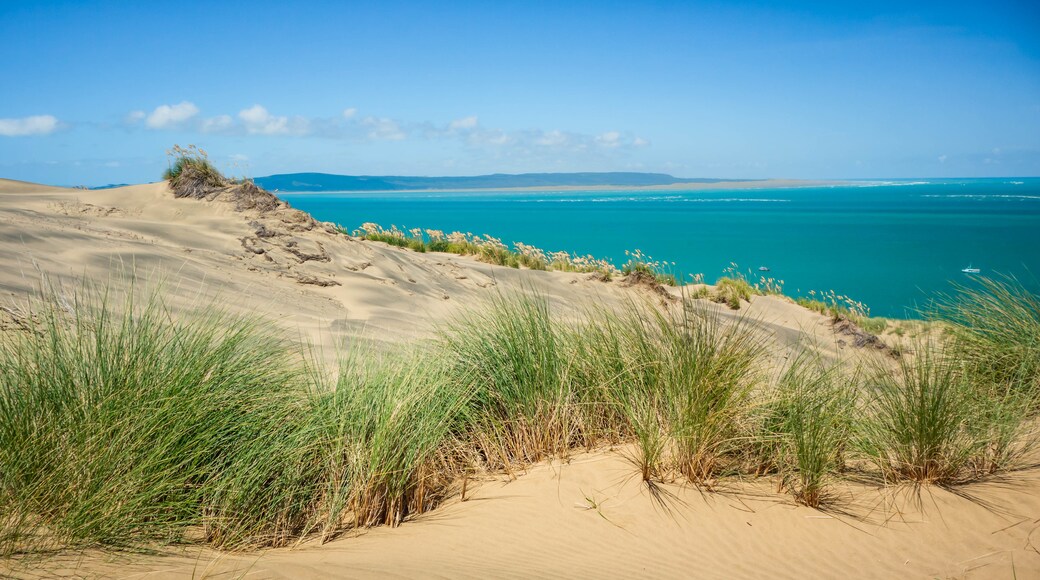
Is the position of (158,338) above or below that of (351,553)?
above

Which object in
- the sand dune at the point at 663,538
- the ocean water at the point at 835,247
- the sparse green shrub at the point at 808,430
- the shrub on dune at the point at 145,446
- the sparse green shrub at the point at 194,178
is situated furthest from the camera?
the ocean water at the point at 835,247

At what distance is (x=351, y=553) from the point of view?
3.28 m

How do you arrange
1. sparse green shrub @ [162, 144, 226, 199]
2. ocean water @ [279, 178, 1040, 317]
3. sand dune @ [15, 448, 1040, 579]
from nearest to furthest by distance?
sand dune @ [15, 448, 1040, 579] → sparse green shrub @ [162, 144, 226, 199] → ocean water @ [279, 178, 1040, 317]

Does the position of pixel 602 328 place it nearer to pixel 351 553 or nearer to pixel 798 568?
pixel 798 568

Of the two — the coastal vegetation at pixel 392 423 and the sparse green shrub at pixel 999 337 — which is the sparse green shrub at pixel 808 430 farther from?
the sparse green shrub at pixel 999 337


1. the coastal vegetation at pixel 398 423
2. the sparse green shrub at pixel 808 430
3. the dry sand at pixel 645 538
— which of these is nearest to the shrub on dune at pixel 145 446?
the coastal vegetation at pixel 398 423

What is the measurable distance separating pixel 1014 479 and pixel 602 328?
297 centimetres

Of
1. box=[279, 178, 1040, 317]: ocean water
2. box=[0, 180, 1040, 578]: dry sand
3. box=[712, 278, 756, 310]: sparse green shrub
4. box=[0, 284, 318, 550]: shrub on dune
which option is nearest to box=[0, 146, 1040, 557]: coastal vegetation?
box=[0, 284, 318, 550]: shrub on dune

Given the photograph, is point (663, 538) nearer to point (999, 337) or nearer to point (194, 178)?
point (999, 337)

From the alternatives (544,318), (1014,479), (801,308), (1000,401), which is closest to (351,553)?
(544,318)

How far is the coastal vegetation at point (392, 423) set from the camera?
319 cm

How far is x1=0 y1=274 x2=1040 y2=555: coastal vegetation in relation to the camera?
10.5 ft

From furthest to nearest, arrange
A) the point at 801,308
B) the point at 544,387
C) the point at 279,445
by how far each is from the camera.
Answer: the point at 801,308
the point at 544,387
the point at 279,445

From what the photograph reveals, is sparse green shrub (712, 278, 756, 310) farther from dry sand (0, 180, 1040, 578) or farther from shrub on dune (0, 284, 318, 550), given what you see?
shrub on dune (0, 284, 318, 550)
